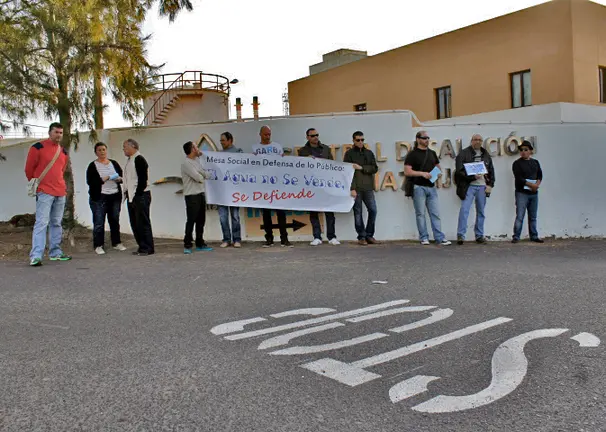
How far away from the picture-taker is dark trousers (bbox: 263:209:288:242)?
31.7ft

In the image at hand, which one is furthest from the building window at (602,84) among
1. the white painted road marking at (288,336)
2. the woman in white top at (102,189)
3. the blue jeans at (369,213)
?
the white painted road marking at (288,336)

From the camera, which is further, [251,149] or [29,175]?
[251,149]

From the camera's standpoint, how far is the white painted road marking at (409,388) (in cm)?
291

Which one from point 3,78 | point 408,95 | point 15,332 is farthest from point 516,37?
point 15,332

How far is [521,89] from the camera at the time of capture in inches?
811

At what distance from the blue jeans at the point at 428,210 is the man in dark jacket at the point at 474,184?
0.40m

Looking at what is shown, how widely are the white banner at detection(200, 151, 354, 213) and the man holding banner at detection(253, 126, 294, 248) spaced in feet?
0.31

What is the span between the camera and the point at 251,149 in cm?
1020

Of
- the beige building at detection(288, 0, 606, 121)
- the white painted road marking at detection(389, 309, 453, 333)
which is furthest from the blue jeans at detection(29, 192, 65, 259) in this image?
the beige building at detection(288, 0, 606, 121)

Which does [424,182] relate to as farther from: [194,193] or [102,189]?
[102,189]

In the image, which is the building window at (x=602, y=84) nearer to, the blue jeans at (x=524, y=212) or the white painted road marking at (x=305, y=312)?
the blue jeans at (x=524, y=212)

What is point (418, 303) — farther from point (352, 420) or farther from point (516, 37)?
point (516, 37)

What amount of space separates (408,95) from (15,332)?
22378mm

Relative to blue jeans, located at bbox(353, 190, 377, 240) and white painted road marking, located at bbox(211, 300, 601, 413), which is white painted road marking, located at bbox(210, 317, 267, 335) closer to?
white painted road marking, located at bbox(211, 300, 601, 413)
